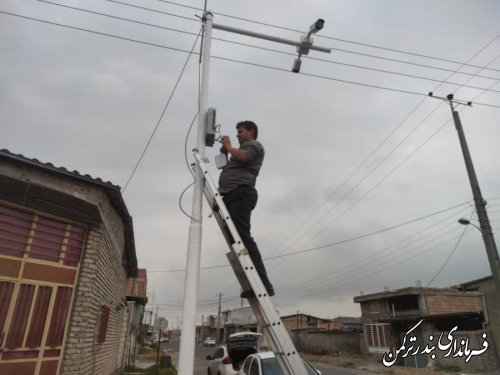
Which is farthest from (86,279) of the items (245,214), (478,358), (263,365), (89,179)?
(478,358)

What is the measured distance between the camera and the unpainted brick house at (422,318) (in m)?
26.4

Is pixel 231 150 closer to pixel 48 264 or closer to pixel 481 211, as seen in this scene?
pixel 48 264

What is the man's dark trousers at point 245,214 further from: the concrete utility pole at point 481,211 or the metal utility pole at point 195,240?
the concrete utility pole at point 481,211

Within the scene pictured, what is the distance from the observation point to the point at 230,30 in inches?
197

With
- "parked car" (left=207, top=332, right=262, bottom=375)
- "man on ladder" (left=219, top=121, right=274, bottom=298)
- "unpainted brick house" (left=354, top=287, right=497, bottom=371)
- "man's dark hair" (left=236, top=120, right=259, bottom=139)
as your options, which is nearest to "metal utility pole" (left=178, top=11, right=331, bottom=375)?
"man on ladder" (left=219, top=121, right=274, bottom=298)

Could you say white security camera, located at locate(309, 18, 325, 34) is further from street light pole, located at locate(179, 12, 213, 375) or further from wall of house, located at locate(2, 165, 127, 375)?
wall of house, located at locate(2, 165, 127, 375)

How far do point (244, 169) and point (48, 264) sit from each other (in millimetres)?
5014

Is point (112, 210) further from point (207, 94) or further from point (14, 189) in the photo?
point (207, 94)

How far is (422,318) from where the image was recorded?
28.7 meters

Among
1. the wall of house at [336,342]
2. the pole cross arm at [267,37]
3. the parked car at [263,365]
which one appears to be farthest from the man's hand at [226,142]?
the wall of house at [336,342]

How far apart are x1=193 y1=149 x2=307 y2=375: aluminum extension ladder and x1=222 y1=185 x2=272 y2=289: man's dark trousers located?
0.63 ft

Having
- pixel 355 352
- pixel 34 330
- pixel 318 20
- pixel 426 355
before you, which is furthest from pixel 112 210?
pixel 355 352

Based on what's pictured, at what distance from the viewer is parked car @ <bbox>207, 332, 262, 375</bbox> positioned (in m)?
15.0

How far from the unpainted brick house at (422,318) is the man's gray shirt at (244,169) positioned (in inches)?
1027
